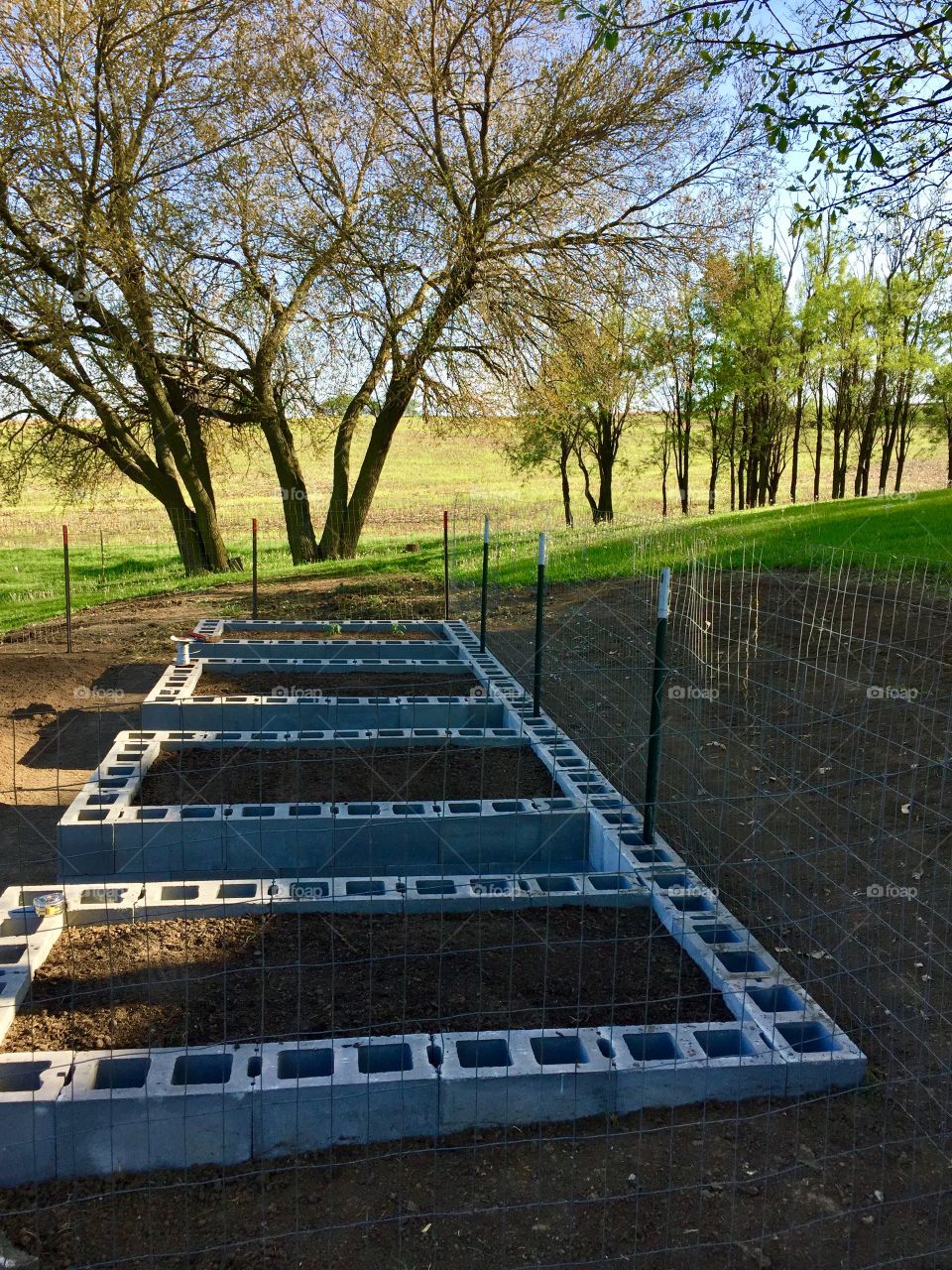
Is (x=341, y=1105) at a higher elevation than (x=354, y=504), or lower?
lower

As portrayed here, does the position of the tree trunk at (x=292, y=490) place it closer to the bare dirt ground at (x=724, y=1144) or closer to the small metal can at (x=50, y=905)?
the bare dirt ground at (x=724, y=1144)

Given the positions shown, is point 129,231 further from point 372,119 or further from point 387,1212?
point 387,1212

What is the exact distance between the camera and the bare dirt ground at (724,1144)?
2773 mm

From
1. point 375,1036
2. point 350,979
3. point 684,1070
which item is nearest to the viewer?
point 684,1070

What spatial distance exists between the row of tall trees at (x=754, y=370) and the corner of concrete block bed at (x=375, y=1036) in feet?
43.2

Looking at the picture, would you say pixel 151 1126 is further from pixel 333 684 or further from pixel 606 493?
pixel 606 493

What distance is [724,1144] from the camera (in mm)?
3178

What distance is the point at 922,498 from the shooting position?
18.8 metres

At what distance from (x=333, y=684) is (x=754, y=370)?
77.2 feet

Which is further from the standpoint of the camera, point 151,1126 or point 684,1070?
point 684,1070

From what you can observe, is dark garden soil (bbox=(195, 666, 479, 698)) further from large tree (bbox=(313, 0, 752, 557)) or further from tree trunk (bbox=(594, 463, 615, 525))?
tree trunk (bbox=(594, 463, 615, 525))

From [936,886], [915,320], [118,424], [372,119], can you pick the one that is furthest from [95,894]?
[915,320]

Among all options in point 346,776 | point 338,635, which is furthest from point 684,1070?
point 338,635

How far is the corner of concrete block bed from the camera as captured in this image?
10.2 ft
